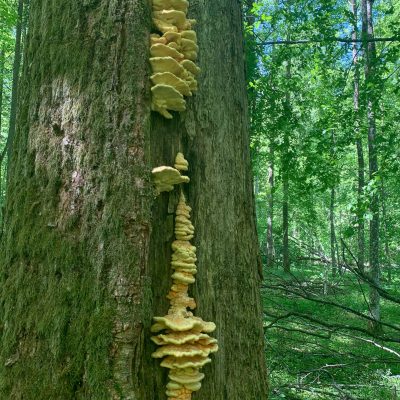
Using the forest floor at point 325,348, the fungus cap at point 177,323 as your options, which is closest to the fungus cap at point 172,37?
the fungus cap at point 177,323

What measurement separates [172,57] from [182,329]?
1183mm

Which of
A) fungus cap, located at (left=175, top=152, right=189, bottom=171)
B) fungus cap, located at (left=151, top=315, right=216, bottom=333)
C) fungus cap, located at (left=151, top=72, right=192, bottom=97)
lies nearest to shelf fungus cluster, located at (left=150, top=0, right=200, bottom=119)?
fungus cap, located at (left=151, top=72, right=192, bottom=97)

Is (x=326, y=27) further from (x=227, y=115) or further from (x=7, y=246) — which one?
(x=7, y=246)

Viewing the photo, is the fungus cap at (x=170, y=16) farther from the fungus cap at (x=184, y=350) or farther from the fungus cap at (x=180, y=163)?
the fungus cap at (x=184, y=350)

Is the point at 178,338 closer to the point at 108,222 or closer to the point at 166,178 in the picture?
the point at 108,222

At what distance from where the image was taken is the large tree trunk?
1480 mm

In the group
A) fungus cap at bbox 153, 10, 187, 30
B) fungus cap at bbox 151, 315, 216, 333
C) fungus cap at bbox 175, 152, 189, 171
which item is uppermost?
fungus cap at bbox 153, 10, 187, 30

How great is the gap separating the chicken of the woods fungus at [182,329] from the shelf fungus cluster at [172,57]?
0.88 feet

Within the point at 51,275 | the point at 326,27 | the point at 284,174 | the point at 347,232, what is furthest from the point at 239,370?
the point at 326,27

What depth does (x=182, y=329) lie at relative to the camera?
1574 mm

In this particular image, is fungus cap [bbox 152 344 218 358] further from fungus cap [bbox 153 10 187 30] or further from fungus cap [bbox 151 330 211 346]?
fungus cap [bbox 153 10 187 30]

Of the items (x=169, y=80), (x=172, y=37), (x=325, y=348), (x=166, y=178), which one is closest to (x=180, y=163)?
(x=166, y=178)

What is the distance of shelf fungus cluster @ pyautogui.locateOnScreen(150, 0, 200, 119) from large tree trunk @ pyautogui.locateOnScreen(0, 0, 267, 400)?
50mm

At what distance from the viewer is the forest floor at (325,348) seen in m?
4.19
